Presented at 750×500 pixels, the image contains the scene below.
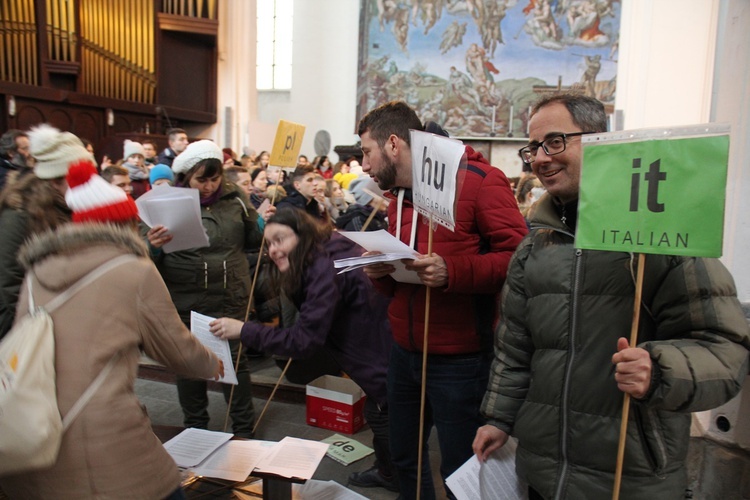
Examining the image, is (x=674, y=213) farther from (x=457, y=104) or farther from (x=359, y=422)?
(x=457, y=104)

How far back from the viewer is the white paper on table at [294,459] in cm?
237

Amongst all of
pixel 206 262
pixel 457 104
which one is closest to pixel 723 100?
pixel 206 262

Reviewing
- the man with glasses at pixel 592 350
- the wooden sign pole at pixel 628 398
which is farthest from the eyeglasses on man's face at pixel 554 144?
the wooden sign pole at pixel 628 398

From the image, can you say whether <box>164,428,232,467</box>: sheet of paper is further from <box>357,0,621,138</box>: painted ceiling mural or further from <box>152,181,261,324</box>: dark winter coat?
<box>357,0,621,138</box>: painted ceiling mural

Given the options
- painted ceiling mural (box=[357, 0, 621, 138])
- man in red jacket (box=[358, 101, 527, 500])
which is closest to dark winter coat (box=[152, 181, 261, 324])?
man in red jacket (box=[358, 101, 527, 500])

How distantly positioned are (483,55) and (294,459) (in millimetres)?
15012

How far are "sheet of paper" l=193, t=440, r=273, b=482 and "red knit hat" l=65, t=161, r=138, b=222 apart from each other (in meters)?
1.20

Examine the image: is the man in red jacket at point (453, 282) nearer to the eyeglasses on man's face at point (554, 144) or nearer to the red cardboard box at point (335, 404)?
the eyeglasses on man's face at point (554, 144)

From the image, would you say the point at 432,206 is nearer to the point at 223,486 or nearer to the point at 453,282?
the point at 453,282

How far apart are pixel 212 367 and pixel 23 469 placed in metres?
0.63

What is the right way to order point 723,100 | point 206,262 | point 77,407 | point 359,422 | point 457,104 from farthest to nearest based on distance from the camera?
point 457,104, point 359,422, point 206,262, point 723,100, point 77,407

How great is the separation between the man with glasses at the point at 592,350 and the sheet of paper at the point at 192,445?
4.57 ft

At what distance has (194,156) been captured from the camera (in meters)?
3.44

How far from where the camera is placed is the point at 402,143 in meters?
2.30
